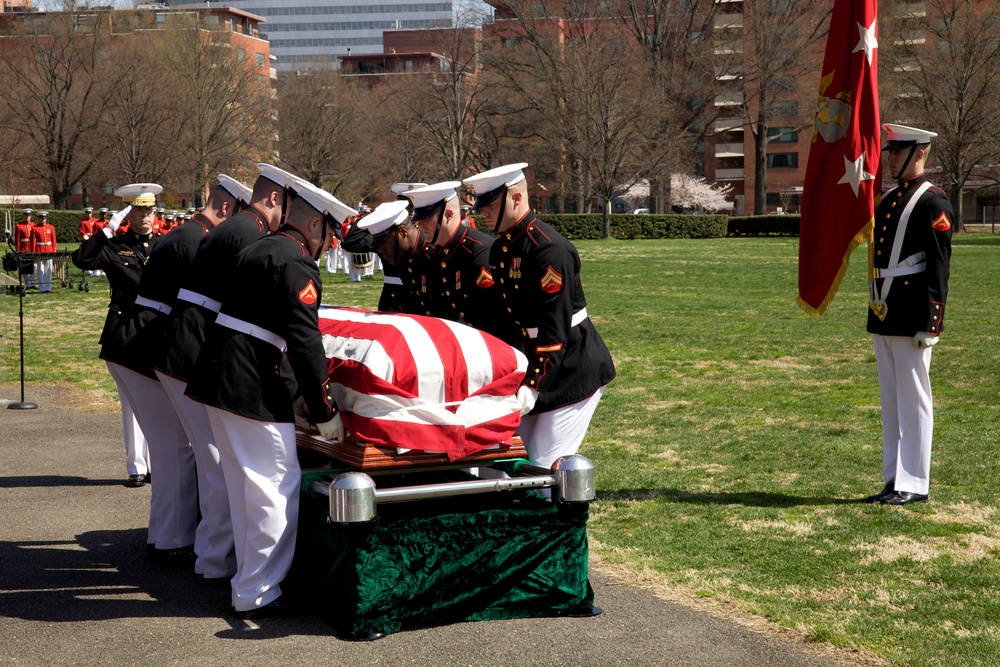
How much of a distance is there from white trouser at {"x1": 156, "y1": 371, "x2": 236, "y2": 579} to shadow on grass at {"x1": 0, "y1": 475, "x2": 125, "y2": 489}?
2.62m

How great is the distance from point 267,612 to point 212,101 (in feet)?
213

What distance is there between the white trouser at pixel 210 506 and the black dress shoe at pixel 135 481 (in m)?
2.39

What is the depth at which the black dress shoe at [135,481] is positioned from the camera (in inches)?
324

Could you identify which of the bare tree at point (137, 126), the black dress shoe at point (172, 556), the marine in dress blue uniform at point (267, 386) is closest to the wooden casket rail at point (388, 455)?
the marine in dress blue uniform at point (267, 386)

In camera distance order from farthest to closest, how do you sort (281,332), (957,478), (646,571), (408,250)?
(957,478), (408,250), (646,571), (281,332)

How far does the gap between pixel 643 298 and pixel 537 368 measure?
1908 centimetres

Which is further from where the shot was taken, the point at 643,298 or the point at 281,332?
the point at 643,298

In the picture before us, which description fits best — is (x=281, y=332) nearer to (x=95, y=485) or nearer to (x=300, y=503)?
(x=300, y=503)

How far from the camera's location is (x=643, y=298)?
24.3 metres

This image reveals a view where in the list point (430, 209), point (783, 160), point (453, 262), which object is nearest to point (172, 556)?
point (453, 262)

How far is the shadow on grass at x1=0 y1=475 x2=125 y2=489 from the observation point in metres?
8.21

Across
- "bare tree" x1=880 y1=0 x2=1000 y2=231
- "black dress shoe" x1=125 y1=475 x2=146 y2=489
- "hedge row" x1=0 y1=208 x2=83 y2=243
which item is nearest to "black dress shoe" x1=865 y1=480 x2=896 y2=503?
"black dress shoe" x1=125 y1=475 x2=146 y2=489

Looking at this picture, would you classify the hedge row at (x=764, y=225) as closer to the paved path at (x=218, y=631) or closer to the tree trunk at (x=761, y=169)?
the tree trunk at (x=761, y=169)

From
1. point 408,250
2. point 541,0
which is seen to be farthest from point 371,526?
point 541,0
